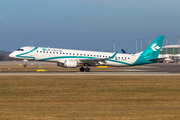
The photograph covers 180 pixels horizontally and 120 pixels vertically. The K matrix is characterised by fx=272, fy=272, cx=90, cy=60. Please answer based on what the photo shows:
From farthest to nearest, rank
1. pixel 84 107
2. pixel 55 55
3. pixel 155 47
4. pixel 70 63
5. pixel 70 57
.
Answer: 1. pixel 155 47
2. pixel 70 57
3. pixel 55 55
4. pixel 70 63
5. pixel 84 107

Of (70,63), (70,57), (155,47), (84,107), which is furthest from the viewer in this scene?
(155,47)

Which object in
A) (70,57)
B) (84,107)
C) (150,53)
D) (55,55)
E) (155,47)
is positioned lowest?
(84,107)

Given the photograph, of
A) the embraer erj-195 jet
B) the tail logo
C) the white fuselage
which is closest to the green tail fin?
the tail logo

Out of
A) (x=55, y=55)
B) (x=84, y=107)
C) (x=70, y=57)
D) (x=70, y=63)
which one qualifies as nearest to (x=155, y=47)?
(x=70, y=57)

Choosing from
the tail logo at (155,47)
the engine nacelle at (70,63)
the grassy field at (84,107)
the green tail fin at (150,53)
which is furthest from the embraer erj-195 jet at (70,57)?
the grassy field at (84,107)

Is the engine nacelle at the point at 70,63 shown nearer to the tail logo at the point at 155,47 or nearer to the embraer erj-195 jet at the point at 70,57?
the embraer erj-195 jet at the point at 70,57

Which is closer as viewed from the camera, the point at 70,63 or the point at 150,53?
the point at 70,63

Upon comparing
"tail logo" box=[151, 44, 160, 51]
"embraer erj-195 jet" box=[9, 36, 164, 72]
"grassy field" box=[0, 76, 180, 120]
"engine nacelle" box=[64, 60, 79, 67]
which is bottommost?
"grassy field" box=[0, 76, 180, 120]

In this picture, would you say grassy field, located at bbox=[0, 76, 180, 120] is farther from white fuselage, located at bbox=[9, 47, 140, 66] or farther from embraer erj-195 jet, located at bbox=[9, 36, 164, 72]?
white fuselage, located at bbox=[9, 47, 140, 66]

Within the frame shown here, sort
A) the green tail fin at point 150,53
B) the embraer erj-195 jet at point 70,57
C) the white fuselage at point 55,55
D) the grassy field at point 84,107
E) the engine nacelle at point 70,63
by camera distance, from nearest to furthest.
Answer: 1. the grassy field at point 84,107
2. the engine nacelle at point 70,63
3. the embraer erj-195 jet at point 70,57
4. the white fuselage at point 55,55
5. the green tail fin at point 150,53

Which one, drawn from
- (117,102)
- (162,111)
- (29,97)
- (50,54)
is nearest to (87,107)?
(117,102)

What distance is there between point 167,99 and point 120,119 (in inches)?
294

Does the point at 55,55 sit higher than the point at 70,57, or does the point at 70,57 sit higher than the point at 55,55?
the point at 55,55

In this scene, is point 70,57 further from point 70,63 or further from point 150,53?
point 150,53
